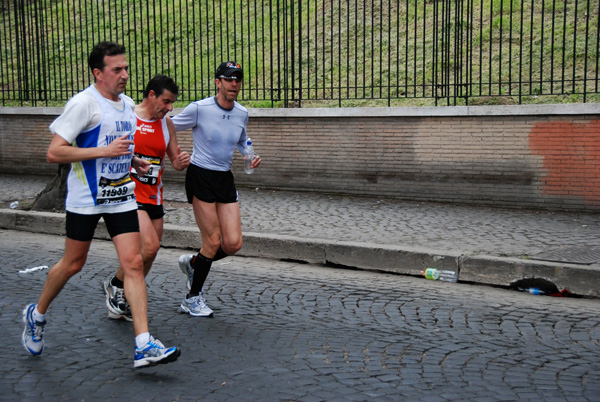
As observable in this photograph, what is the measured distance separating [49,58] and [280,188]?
594 cm

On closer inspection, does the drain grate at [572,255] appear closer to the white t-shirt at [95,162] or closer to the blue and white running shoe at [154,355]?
the blue and white running shoe at [154,355]

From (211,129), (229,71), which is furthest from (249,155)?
(229,71)

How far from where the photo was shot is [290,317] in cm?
560

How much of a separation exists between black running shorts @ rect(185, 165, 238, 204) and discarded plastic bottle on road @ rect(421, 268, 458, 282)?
2419 millimetres

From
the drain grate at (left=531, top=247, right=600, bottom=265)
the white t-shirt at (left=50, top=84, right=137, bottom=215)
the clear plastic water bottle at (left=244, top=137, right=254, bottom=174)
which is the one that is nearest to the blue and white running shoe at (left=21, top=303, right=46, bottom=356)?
the white t-shirt at (left=50, top=84, right=137, bottom=215)

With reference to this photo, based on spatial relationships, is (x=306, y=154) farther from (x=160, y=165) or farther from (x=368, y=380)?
(x=368, y=380)

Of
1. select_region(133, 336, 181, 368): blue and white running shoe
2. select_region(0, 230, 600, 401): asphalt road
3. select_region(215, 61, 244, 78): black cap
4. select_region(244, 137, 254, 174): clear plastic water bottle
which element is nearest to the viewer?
select_region(0, 230, 600, 401): asphalt road

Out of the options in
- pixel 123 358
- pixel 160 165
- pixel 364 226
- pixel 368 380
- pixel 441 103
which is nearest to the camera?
pixel 368 380

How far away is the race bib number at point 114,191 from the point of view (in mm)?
4496

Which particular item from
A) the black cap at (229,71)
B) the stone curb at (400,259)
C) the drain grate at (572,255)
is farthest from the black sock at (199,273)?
the drain grate at (572,255)

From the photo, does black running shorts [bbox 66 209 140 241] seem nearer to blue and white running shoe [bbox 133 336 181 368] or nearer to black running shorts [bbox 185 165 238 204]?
blue and white running shoe [bbox 133 336 181 368]

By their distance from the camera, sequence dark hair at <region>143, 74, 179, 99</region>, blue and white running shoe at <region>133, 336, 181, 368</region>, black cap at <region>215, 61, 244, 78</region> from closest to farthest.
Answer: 1. blue and white running shoe at <region>133, 336, 181, 368</region>
2. dark hair at <region>143, 74, 179, 99</region>
3. black cap at <region>215, 61, 244, 78</region>

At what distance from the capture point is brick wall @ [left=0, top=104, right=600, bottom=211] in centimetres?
995

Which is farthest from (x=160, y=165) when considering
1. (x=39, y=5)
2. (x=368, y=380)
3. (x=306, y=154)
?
(x=39, y=5)
